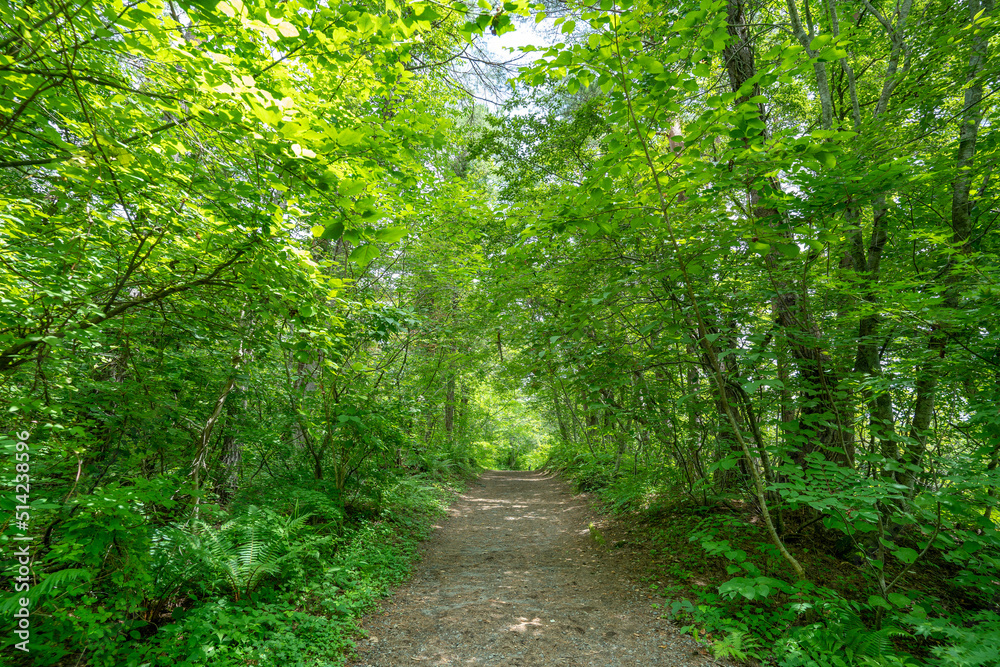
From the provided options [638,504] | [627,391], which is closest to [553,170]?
[627,391]

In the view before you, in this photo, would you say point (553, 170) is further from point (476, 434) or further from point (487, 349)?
point (476, 434)

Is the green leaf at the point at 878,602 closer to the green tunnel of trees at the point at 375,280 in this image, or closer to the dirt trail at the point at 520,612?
the green tunnel of trees at the point at 375,280

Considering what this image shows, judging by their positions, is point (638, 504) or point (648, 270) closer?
point (648, 270)

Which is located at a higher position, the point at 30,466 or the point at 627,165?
the point at 627,165

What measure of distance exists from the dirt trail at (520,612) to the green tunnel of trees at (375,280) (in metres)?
0.80

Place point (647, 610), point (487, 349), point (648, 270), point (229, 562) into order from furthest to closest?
Result: 1. point (487, 349)
2. point (647, 610)
3. point (648, 270)
4. point (229, 562)

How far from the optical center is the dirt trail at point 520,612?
10.8 ft

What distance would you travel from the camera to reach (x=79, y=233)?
2.68 m

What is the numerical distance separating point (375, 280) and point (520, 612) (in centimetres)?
471

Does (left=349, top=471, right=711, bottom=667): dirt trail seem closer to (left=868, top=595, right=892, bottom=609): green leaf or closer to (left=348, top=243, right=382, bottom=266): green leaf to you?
(left=868, top=595, right=892, bottom=609): green leaf

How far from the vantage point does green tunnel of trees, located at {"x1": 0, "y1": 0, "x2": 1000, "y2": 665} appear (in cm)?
238

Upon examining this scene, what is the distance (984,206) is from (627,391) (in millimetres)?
4130

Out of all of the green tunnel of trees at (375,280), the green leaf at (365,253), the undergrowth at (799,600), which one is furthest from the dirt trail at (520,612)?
the green leaf at (365,253)

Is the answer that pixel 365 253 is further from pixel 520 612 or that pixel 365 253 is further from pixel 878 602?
pixel 878 602
